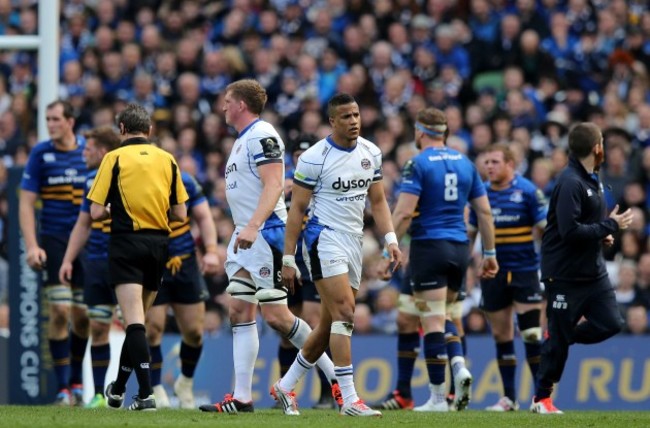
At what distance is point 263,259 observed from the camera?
37.2ft

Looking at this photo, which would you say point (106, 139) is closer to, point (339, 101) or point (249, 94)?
point (249, 94)

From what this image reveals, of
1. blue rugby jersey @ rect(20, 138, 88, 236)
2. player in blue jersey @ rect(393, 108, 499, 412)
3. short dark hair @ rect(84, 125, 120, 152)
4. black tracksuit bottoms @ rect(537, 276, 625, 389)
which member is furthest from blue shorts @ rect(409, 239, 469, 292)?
blue rugby jersey @ rect(20, 138, 88, 236)

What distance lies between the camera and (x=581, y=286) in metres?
12.1

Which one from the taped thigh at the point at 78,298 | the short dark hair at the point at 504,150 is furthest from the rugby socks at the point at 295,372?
the short dark hair at the point at 504,150

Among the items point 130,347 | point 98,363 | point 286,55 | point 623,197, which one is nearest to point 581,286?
point 130,347

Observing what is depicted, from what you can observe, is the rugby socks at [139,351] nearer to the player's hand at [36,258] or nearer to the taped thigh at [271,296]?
the taped thigh at [271,296]

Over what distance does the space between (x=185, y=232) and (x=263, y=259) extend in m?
2.67

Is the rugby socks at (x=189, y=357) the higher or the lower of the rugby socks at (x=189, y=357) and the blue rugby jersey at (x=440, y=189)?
the lower

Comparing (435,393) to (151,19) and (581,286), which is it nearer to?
(581,286)

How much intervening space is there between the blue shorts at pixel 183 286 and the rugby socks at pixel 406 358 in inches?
81.8

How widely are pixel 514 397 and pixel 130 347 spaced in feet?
15.4

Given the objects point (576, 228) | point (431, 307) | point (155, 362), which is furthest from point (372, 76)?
point (576, 228)

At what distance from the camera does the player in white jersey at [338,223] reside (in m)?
10.9

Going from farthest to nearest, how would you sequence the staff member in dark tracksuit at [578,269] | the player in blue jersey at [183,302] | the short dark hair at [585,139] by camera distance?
the player in blue jersey at [183,302]
the short dark hair at [585,139]
the staff member in dark tracksuit at [578,269]
